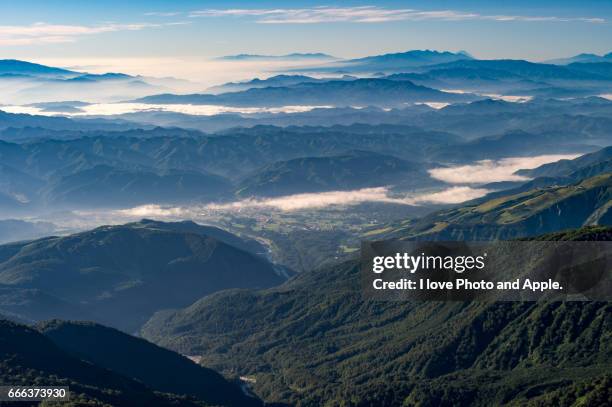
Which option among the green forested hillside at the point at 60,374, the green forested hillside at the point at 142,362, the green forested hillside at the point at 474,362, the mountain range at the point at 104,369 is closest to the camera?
the green forested hillside at the point at 60,374

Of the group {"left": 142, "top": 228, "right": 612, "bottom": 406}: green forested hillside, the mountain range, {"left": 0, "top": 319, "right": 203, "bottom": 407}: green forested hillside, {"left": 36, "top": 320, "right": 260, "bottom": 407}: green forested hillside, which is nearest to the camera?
{"left": 0, "top": 319, "right": 203, "bottom": 407}: green forested hillside

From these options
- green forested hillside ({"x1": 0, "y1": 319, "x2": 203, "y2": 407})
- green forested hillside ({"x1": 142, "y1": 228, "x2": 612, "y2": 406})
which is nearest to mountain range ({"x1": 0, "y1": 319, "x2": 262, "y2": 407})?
green forested hillside ({"x1": 0, "y1": 319, "x2": 203, "y2": 407})

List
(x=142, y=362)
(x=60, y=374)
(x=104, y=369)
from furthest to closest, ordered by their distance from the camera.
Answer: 1. (x=142, y=362)
2. (x=104, y=369)
3. (x=60, y=374)

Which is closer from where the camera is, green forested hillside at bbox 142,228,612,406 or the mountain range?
the mountain range

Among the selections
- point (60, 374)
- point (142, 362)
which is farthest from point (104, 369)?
point (142, 362)

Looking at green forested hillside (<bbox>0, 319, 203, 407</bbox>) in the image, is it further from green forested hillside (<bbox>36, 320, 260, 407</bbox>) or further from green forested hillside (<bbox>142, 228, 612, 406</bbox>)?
green forested hillside (<bbox>142, 228, 612, 406</bbox>)

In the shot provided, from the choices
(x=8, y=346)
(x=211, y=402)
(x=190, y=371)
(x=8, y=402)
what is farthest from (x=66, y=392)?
(x=190, y=371)

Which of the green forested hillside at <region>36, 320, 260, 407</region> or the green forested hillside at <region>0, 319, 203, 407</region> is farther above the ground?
the green forested hillside at <region>0, 319, 203, 407</region>

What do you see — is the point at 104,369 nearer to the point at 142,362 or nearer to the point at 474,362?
the point at 142,362

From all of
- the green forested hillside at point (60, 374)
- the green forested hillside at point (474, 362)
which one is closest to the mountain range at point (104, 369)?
the green forested hillside at point (60, 374)

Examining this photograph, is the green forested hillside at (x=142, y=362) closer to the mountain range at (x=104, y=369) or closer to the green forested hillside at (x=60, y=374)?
the mountain range at (x=104, y=369)

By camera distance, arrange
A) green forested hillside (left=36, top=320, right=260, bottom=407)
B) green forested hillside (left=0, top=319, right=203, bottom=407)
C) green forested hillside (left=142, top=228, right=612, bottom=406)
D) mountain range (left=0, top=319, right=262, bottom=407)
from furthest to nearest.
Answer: green forested hillside (left=36, top=320, right=260, bottom=407) → green forested hillside (left=142, top=228, right=612, bottom=406) → mountain range (left=0, top=319, right=262, bottom=407) → green forested hillside (left=0, top=319, right=203, bottom=407)
